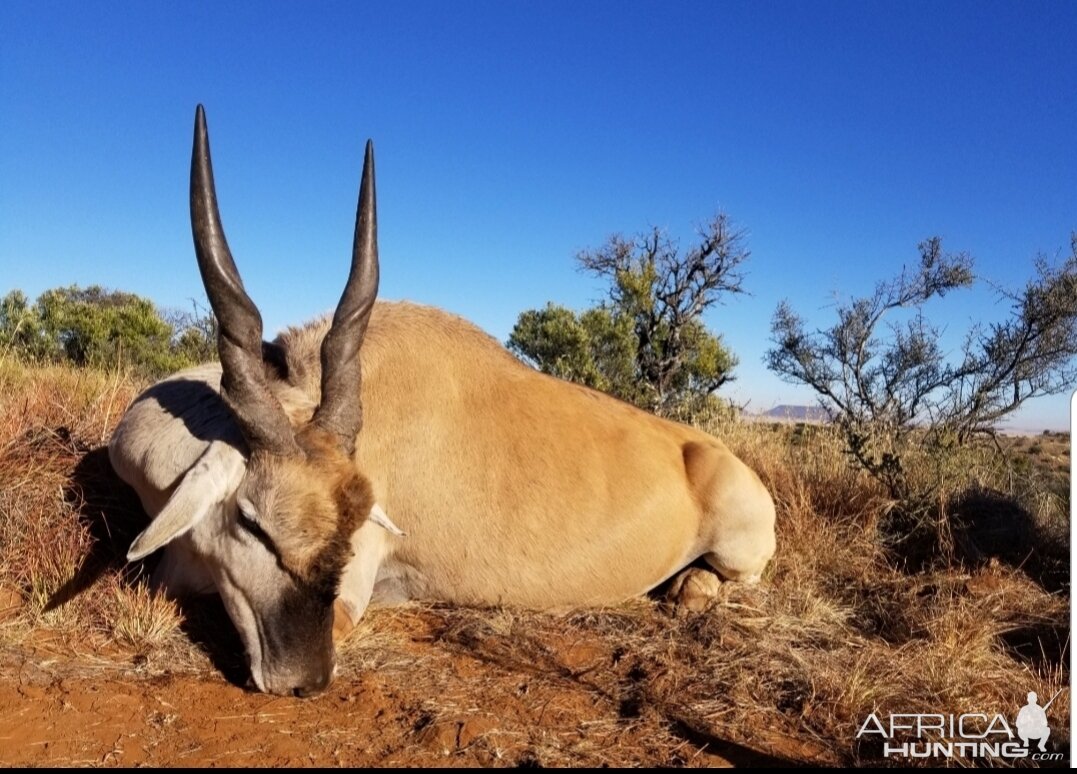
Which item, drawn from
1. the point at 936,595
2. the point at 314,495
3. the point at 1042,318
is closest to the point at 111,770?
the point at 314,495

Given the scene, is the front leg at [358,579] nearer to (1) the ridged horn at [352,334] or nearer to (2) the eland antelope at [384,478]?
(2) the eland antelope at [384,478]

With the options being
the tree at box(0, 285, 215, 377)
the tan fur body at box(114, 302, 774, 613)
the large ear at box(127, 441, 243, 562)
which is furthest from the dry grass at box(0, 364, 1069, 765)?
the tree at box(0, 285, 215, 377)

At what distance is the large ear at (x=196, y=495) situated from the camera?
3250 millimetres

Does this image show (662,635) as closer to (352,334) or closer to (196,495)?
(352,334)

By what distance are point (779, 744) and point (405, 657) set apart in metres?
1.70

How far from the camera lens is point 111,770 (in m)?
2.68

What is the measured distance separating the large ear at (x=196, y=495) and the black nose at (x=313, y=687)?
0.80 m

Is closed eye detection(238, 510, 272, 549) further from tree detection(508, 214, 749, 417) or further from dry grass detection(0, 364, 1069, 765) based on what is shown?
tree detection(508, 214, 749, 417)

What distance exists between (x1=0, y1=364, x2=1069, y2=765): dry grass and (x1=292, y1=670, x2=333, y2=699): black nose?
0.31 m

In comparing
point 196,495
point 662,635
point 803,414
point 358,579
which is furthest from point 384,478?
point 803,414

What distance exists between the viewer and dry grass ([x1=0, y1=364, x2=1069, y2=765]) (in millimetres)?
3262
